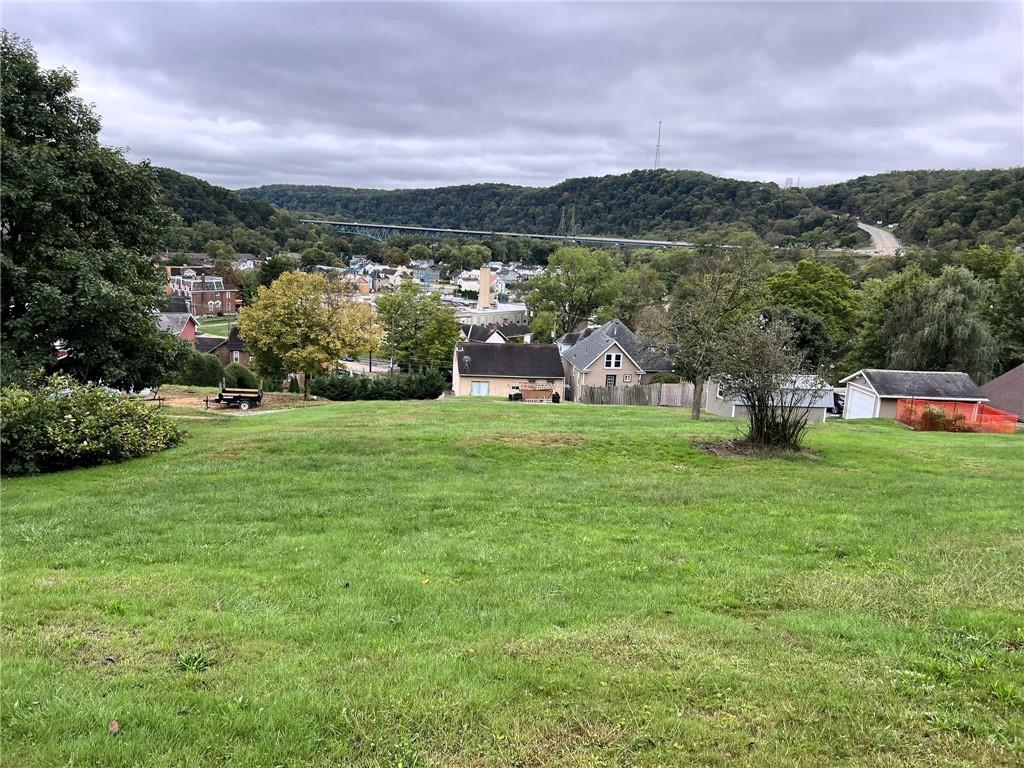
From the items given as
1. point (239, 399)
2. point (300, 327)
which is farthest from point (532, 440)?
point (300, 327)

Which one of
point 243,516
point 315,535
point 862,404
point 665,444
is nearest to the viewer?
point 315,535

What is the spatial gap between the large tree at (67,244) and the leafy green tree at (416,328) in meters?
37.9

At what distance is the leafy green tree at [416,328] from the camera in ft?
179

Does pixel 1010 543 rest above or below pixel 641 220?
below

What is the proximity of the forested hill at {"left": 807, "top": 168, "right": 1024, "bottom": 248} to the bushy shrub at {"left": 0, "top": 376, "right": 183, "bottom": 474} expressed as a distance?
267 ft

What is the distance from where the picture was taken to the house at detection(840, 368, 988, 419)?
3039cm

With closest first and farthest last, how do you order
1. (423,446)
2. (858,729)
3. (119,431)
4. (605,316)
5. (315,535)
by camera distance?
(858,729) → (315,535) → (119,431) → (423,446) → (605,316)

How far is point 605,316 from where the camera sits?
72.7 meters

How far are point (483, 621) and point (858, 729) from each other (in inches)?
110

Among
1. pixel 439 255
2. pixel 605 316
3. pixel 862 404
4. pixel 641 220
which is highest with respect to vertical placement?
pixel 641 220

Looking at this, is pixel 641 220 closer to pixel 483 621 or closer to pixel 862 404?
pixel 862 404

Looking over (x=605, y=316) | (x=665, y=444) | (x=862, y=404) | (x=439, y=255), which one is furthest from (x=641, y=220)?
(x=665, y=444)

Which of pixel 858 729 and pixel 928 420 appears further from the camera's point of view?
pixel 928 420

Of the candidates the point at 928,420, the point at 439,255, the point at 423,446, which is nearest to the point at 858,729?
the point at 423,446
